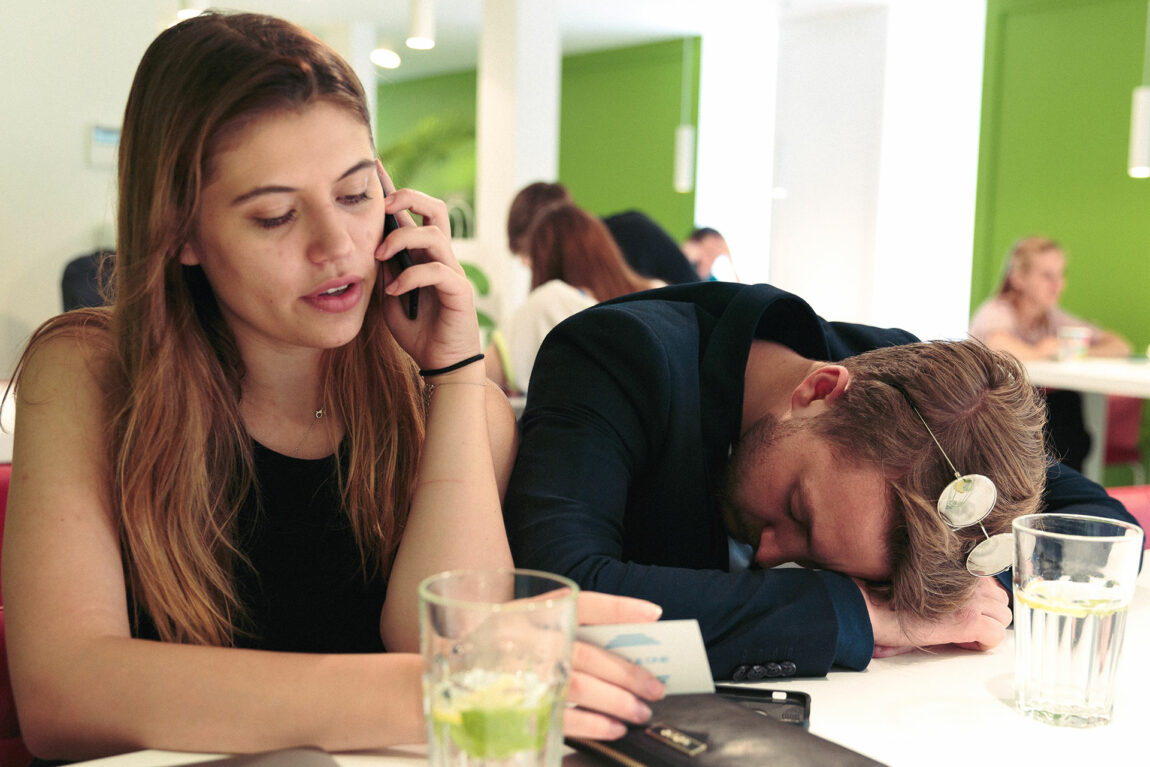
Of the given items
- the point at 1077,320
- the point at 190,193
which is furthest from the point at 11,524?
the point at 1077,320

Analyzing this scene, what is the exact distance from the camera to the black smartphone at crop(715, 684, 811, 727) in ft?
3.06

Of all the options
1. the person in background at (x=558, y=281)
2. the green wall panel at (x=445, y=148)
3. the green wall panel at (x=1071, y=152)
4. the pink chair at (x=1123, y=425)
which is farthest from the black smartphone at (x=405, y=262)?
the green wall panel at (x=445, y=148)

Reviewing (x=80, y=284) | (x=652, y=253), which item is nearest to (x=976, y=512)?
(x=652, y=253)

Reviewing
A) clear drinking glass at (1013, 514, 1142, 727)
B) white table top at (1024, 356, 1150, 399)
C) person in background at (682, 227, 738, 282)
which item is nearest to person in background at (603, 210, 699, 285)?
white table top at (1024, 356, 1150, 399)

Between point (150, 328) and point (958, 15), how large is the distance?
27.3 ft

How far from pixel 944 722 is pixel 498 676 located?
1.62 feet

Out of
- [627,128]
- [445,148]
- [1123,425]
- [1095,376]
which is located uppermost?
[627,128]

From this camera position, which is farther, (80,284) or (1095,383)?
(1095,383)

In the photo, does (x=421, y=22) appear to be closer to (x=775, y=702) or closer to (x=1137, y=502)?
(x=1137, y=502)

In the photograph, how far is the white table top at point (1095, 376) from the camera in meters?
4.95

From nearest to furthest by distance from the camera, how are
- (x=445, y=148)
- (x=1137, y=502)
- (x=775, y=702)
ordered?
(x=775, y=702), (x=1137, y=502), (x=445, y=148)

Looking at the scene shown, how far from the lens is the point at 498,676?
0.70m

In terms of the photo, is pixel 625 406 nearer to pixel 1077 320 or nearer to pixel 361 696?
pixel 361 696

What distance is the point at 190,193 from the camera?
113 cm
